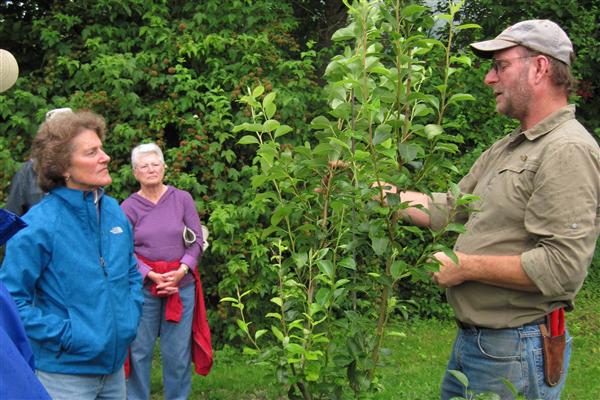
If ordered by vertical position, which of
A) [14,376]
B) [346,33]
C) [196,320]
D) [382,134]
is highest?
[346,33]

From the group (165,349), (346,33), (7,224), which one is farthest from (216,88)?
(7,224)

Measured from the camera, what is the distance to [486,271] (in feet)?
8.41

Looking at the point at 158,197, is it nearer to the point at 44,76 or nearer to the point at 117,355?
the point at 117,355

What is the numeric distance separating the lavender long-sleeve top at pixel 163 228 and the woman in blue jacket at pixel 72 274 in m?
1.84

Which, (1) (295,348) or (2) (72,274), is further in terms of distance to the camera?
(2) (72,274)

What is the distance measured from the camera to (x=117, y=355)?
10.8 feet

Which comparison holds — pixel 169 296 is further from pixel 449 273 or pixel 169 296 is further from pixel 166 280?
pixel 449 273

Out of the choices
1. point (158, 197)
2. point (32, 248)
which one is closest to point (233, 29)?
point (158, 197)

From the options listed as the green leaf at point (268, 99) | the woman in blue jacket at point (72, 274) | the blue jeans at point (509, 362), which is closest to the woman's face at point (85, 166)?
the woman in blue jacket at point (72, 274)

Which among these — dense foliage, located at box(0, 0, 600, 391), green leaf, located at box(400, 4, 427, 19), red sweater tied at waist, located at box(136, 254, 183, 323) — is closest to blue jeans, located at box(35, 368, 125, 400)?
dense foliage, located at box(0, 0, 600, 391)

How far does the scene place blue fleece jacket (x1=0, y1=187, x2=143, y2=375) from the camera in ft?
10.0

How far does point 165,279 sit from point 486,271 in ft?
10.4

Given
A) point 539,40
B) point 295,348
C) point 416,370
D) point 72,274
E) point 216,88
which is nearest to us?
point 295,348

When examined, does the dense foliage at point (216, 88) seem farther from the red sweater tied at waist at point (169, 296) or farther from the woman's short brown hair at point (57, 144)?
the woman's short brown hair at point (57, 144)
